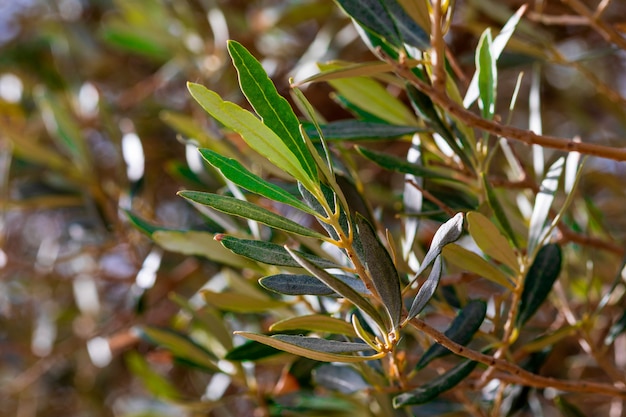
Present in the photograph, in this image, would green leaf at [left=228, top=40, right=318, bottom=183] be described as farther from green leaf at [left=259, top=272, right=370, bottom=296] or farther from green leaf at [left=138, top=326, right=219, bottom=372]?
green leaf at [left=138, top=326, right=219, bottom=372]

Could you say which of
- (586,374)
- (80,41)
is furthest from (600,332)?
(80,41)

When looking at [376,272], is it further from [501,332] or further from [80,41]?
[80,41]

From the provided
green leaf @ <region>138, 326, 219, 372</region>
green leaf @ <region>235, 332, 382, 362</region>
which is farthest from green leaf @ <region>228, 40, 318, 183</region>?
green leaf @ <region>138, 326, 219, 372</region>

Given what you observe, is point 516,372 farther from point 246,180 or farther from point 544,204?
point 246,180

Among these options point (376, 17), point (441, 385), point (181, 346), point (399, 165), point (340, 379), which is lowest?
point (181, 346)

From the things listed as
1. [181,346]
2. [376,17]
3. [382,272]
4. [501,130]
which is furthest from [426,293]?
[181,346]

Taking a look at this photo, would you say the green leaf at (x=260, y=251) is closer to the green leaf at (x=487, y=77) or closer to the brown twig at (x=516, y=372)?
the brown twig at (x=516, y=372)
